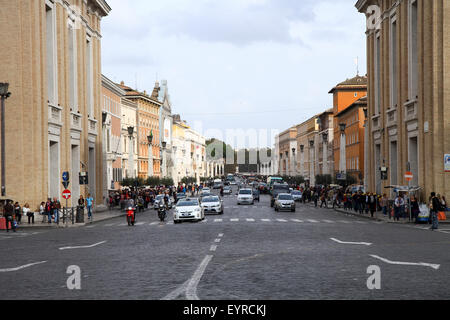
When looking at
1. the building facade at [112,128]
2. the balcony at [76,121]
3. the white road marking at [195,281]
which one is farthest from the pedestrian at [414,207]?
the building facade at [112,128]

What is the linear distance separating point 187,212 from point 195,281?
26239mm

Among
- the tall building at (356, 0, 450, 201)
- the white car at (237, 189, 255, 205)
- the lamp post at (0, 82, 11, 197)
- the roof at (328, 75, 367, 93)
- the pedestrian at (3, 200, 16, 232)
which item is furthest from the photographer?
the roof at (328, 75, 367, 93)

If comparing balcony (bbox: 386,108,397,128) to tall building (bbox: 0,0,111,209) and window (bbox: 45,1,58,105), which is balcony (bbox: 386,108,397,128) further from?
window (bbox: 45,1,58,105)

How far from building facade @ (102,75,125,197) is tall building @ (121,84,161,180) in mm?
13804

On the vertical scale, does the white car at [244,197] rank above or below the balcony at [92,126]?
below

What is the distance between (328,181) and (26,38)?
58273 mm

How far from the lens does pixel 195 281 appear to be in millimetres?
12820

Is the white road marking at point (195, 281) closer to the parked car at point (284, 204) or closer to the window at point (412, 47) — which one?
the window at point (412, 47)

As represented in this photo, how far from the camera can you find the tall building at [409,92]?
132 feet

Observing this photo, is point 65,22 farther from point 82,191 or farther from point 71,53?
point 82,191

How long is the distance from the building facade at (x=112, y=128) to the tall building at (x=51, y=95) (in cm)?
2095

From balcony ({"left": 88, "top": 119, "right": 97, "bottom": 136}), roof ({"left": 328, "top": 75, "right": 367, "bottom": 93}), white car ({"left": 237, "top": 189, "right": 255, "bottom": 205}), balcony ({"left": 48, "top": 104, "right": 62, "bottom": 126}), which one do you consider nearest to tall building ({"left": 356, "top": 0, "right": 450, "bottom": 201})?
white car ({"left": 237, "top": 189, "right": 255, "bottom": 205})

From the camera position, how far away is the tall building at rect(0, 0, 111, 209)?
1567 inches

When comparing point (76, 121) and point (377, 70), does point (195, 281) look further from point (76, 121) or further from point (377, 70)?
point (377, 70)
